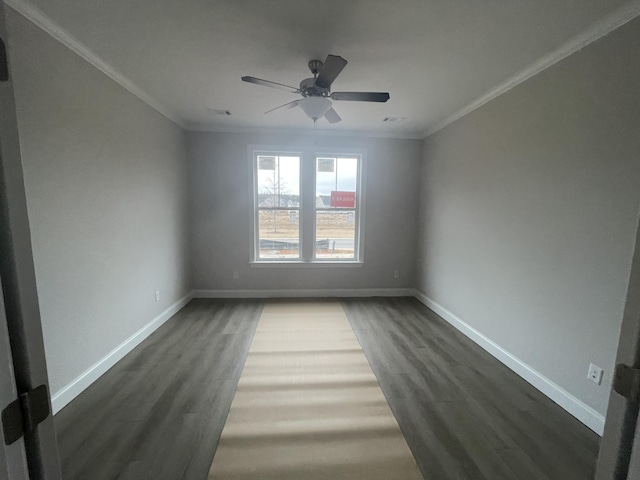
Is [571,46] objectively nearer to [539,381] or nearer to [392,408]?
[539,381]

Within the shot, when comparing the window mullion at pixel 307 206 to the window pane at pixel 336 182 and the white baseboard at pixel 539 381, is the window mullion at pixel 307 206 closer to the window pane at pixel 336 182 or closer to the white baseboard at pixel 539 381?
the window pane at pixel 336 182

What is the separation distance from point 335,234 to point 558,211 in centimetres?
287

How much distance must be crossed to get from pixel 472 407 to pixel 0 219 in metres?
2.64

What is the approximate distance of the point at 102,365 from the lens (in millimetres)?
2283

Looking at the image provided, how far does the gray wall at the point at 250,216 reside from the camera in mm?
4027

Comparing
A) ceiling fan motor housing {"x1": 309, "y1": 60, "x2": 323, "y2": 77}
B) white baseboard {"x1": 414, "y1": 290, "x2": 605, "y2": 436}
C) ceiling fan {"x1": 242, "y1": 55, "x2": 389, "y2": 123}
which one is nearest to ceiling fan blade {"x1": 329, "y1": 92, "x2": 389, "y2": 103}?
ceiling fan {"x1": 242, "y1": 55, "x2": 389, "y2": 123}

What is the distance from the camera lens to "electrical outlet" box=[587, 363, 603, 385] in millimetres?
1746

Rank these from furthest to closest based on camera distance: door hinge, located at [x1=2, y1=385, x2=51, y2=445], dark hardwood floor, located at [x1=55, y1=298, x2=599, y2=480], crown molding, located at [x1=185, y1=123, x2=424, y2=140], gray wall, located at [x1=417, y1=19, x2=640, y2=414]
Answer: crown molding, located at [x1=185, y1=123, x2=424, y2=140] < gray wall, located at [x1=417, y1=19, x2=640, y2=414] < dark hardwood floor, located at [x1=55, y1=298, x2=599, y2=480] < door hinge, located at [x1=2, y1=385, x2=51, y2=445]

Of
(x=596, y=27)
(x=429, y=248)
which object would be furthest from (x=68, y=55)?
(x=429, y=248)

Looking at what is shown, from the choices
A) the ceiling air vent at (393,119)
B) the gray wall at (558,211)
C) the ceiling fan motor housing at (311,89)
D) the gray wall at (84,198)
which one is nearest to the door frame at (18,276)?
the gray wall at (84,198)

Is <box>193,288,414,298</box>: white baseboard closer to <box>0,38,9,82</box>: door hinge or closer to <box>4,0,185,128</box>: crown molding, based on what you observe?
<box>4,0,185,128</box>: crown molding

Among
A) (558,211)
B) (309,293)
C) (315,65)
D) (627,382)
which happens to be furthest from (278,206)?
(627,382)

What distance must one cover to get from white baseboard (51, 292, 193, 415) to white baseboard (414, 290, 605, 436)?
3.47 m

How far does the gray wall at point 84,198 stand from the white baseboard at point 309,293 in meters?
1.15
